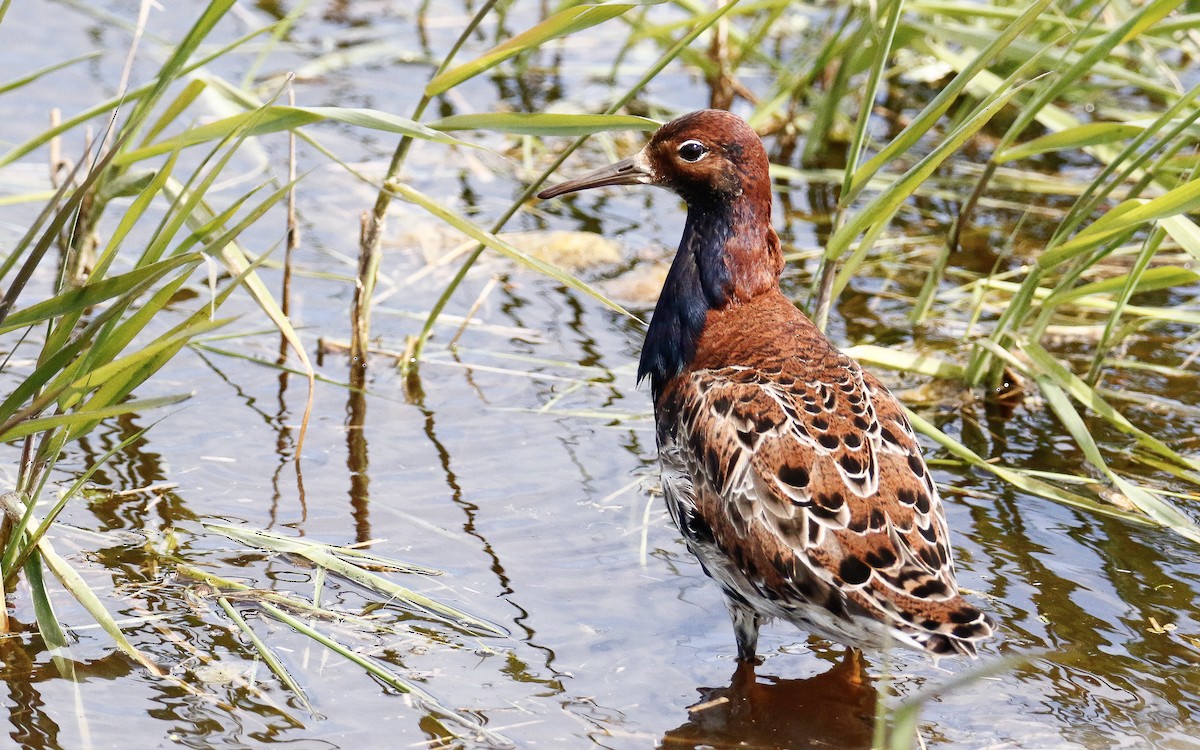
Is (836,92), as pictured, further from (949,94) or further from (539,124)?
(539,124)

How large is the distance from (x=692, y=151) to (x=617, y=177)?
1.08ft

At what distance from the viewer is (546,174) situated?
434 cm

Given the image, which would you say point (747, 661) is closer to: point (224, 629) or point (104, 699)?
point (224, 629)

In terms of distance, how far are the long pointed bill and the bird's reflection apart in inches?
64.3

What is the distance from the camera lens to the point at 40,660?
3.48 metres

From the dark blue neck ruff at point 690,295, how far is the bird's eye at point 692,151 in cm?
15

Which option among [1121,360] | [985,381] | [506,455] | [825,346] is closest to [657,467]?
[506,455]

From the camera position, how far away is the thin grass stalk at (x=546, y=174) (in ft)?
13.1

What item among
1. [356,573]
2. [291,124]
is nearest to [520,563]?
[356,573]

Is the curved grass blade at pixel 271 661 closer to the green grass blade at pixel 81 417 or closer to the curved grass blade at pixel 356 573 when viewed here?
the curved grass blade at pixel 356 573

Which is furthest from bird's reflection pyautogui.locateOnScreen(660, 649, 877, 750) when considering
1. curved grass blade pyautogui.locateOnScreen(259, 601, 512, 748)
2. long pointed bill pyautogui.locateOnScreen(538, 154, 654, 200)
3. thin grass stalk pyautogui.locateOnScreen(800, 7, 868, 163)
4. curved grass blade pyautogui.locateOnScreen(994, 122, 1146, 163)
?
thin grass stalk pyautogui.locateOnScreen(800, 7, 868, 163)

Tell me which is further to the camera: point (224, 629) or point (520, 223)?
point (520, 223)

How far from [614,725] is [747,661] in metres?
0.54

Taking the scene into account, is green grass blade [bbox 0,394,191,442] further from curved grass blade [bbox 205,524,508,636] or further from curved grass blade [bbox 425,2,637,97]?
curved grass blade [bbox 425,2,637,97]
